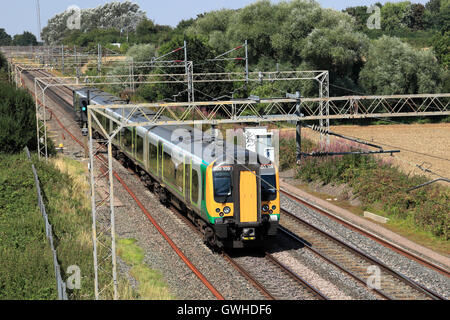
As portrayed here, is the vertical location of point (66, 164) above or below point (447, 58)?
below

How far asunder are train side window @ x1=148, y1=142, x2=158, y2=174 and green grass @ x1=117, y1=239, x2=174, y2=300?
457 cm

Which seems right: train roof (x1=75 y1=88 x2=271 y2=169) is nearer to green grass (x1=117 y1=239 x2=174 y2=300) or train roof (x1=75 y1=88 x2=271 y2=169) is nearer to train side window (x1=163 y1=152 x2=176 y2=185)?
train side window (x1=163 y1=152 x2=176 y2=185)

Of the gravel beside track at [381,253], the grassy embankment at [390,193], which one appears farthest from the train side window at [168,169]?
the grassy embankment at [390,193]

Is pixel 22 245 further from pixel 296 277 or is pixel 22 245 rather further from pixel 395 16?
pixel 395 16

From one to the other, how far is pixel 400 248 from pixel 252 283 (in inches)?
238

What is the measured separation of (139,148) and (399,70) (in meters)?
40.2

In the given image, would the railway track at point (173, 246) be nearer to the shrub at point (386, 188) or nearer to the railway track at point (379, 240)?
the railway track at point (379, 240)

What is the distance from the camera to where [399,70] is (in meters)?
57.9

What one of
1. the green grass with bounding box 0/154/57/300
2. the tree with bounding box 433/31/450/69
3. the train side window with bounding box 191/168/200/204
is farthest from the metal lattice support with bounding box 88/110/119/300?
the tree with bounding box 433/31/450/69

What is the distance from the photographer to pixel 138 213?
72.7ft

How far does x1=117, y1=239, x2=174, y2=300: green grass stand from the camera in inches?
553

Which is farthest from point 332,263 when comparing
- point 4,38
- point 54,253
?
point 4,38
